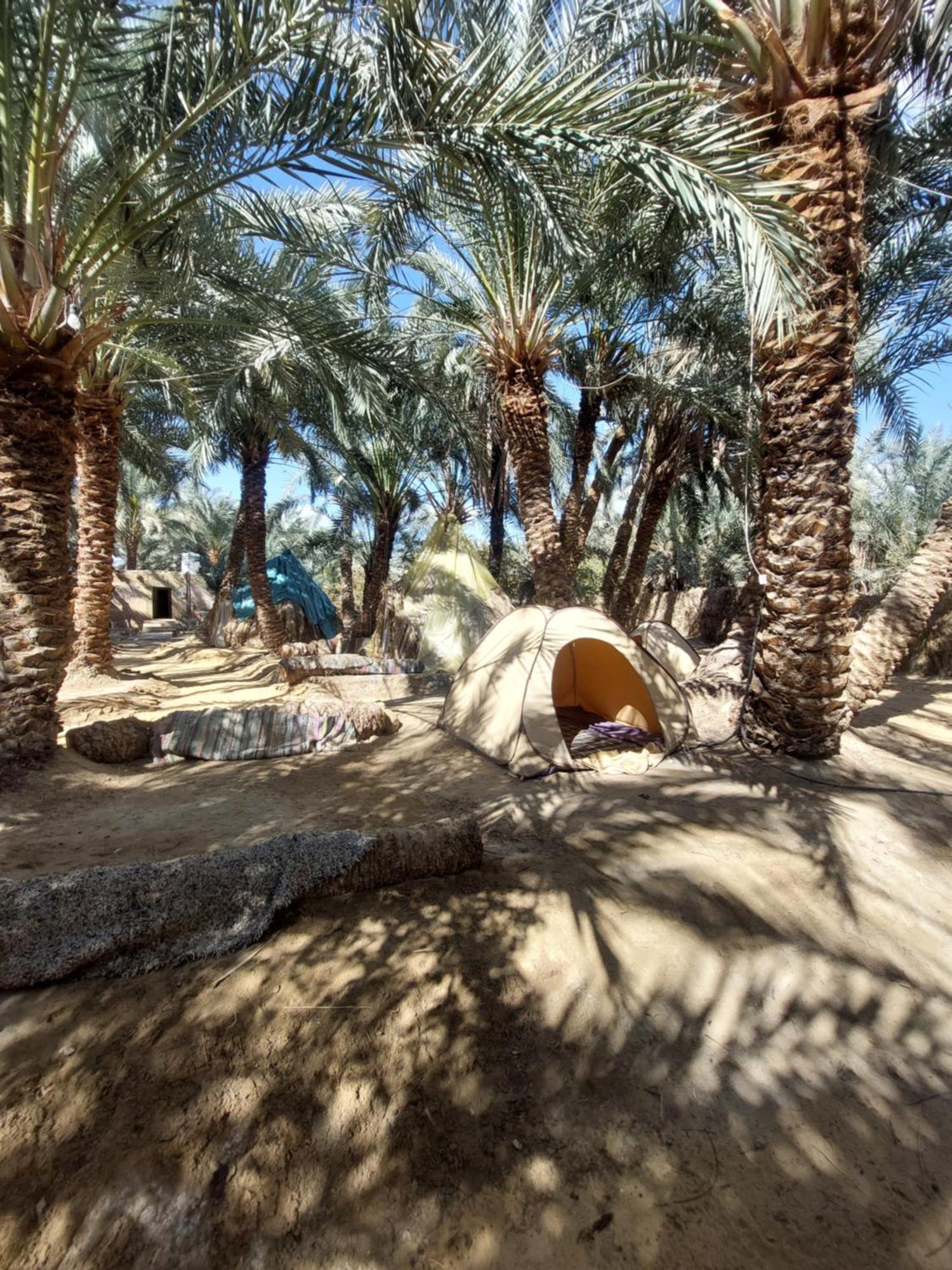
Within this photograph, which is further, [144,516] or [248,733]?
[144,516]

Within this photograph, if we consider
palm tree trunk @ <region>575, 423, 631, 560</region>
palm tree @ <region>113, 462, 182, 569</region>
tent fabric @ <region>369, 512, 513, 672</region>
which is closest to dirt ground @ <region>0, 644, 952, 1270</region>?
tent fabric @ <region>369, 512, 513, 672</region>

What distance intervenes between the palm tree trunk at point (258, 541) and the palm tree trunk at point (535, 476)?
6287 millimetres

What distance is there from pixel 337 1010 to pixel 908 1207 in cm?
169

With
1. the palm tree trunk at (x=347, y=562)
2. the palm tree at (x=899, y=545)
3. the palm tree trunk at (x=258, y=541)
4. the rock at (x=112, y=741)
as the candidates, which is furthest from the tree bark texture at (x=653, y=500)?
the palm tree trunk at (x=347, y=562)

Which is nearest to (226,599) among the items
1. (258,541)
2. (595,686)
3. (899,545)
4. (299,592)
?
(299,592)

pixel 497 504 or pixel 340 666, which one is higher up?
pixel 497 504

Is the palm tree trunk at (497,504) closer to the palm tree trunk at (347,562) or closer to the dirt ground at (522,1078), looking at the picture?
the palm tree trunk at (347,562)

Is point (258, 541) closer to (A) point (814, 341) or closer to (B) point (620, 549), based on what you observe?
(B) point (620, 549)

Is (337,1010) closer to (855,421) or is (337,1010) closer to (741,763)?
(741,763)

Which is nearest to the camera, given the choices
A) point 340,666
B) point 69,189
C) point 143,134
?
point 143,134

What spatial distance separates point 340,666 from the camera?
369 inches

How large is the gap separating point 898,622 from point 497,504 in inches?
379

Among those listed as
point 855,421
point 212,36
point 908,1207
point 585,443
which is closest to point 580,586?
point 585,443

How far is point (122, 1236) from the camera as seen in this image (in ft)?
4.58
